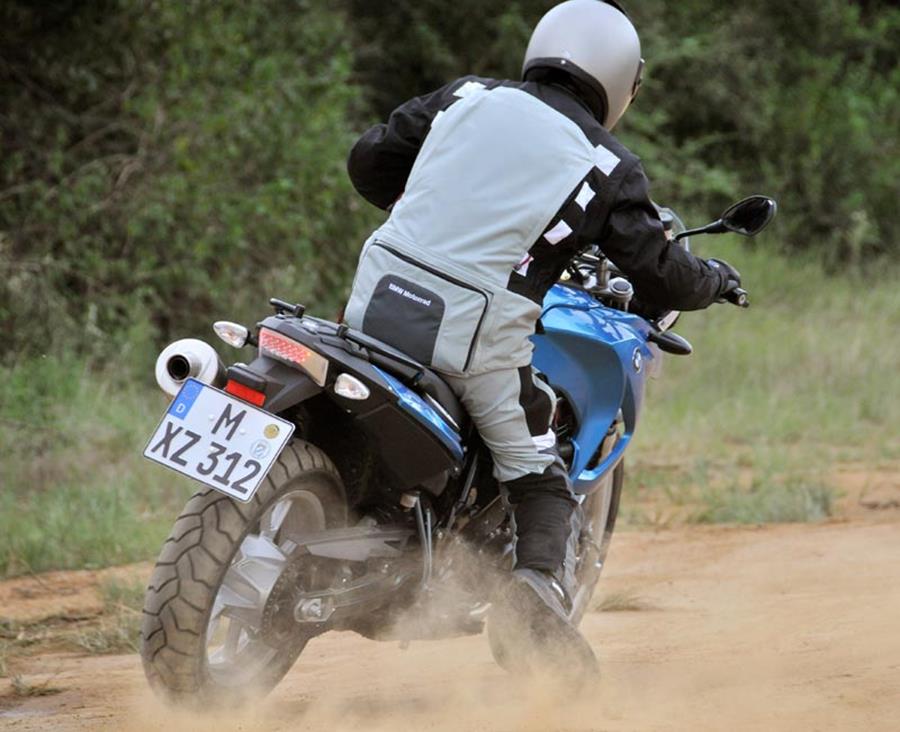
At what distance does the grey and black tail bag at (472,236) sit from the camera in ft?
13.3

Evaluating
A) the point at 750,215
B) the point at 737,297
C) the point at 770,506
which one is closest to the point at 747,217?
the point at 750,215

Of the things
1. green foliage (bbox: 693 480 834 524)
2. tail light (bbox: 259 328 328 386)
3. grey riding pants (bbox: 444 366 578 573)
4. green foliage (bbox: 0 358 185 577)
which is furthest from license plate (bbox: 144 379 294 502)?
green foliage (bbox: 693 480 834 524)

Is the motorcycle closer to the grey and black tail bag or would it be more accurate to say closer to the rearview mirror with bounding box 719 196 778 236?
the rearview mirror with bounding box 719 196 778 236

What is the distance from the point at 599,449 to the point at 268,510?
1.41 meters

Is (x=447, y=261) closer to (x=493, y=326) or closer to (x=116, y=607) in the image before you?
(x=493, y=326)

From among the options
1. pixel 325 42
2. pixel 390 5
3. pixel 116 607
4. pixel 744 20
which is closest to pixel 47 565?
pixel 116 607

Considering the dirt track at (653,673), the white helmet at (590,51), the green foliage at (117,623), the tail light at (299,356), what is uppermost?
the white helmet at (590,51)

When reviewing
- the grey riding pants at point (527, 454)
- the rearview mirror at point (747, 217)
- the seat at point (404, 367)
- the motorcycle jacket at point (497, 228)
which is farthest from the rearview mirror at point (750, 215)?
the seat at point (404, 367)

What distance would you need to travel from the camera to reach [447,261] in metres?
4.07

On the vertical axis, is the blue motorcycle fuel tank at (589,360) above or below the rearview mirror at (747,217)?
below

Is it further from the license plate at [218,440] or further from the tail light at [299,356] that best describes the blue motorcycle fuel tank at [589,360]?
the license plate at [218,440]

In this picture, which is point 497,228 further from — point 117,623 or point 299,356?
point 117,623

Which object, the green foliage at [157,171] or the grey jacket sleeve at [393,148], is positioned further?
the green foliage at [157,171]

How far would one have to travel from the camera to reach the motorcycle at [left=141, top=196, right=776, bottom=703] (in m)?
3.82
